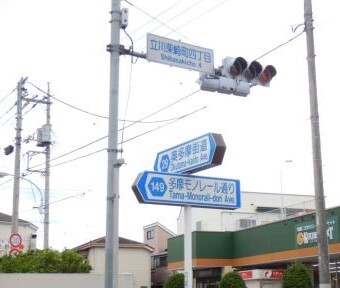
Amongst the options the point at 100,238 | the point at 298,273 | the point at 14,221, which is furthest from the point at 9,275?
the point at 100,238

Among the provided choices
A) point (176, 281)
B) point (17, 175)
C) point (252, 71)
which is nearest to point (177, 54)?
point (252, 71)

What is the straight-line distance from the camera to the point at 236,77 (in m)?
12.4

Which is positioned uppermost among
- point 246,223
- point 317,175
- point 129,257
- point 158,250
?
point 246,223

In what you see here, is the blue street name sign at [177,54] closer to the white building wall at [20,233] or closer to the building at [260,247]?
the building at [260,247]

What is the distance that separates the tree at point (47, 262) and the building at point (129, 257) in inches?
785

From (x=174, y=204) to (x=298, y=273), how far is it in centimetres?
1757

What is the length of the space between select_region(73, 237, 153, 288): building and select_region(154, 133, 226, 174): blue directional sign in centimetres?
3582

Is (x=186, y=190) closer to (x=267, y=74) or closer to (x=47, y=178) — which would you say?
(x=267, y=74)

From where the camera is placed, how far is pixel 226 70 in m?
12.3

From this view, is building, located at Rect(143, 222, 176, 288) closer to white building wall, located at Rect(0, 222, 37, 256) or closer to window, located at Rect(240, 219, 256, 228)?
white building wall, located at Rect(0, 222, 37, 256)

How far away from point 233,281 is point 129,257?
59.3ft

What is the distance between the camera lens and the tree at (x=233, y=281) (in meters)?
30.5

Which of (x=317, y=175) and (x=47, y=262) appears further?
(x=47, y=262)

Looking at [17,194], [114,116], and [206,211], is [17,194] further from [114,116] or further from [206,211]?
[206,211]
